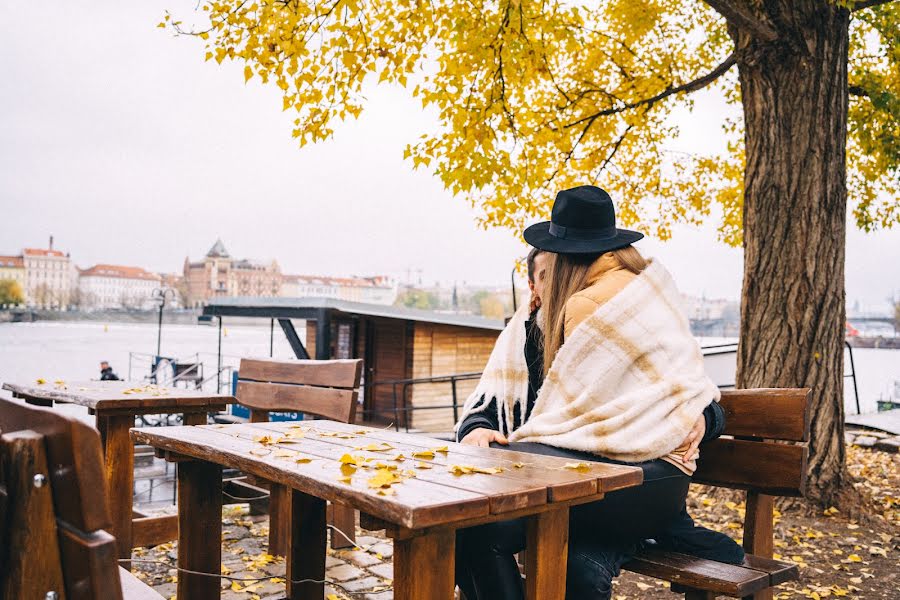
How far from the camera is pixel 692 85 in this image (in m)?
7.89

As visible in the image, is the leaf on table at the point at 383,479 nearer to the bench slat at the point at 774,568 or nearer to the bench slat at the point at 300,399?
the bench slat at the point at 774,568

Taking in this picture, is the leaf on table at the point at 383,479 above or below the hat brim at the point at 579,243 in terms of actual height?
below

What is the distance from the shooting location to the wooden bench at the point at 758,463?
2.73 metres

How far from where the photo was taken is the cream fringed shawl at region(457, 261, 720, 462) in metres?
2.55

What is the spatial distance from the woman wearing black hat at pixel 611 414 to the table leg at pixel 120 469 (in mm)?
1995

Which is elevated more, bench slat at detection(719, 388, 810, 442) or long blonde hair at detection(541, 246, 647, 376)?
A: long blonde hair at detection(541, 246, 647, 376)

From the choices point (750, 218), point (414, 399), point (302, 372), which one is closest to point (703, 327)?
point (414, 399)

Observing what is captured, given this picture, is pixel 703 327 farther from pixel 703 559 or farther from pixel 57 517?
pixel 57 517

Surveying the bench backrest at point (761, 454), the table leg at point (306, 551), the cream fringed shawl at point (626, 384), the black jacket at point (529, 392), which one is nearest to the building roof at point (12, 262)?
the table leg at point (306, 551)

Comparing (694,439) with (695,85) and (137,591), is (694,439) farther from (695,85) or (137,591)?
(695,85)

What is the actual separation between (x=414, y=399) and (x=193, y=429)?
14.9 metres

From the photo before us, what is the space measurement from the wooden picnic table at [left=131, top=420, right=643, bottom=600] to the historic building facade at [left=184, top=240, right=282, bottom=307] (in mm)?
105823

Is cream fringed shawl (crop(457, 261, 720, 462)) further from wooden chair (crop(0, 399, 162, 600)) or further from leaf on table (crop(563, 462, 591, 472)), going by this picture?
wooden chair (crop(0, 399, 162, 600))

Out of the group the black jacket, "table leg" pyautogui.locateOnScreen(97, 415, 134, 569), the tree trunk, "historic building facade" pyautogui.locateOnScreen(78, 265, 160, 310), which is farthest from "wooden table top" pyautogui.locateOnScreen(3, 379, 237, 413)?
"historic building facade" pyautogui.locateOnScreen(78, 265, 160, 310)
